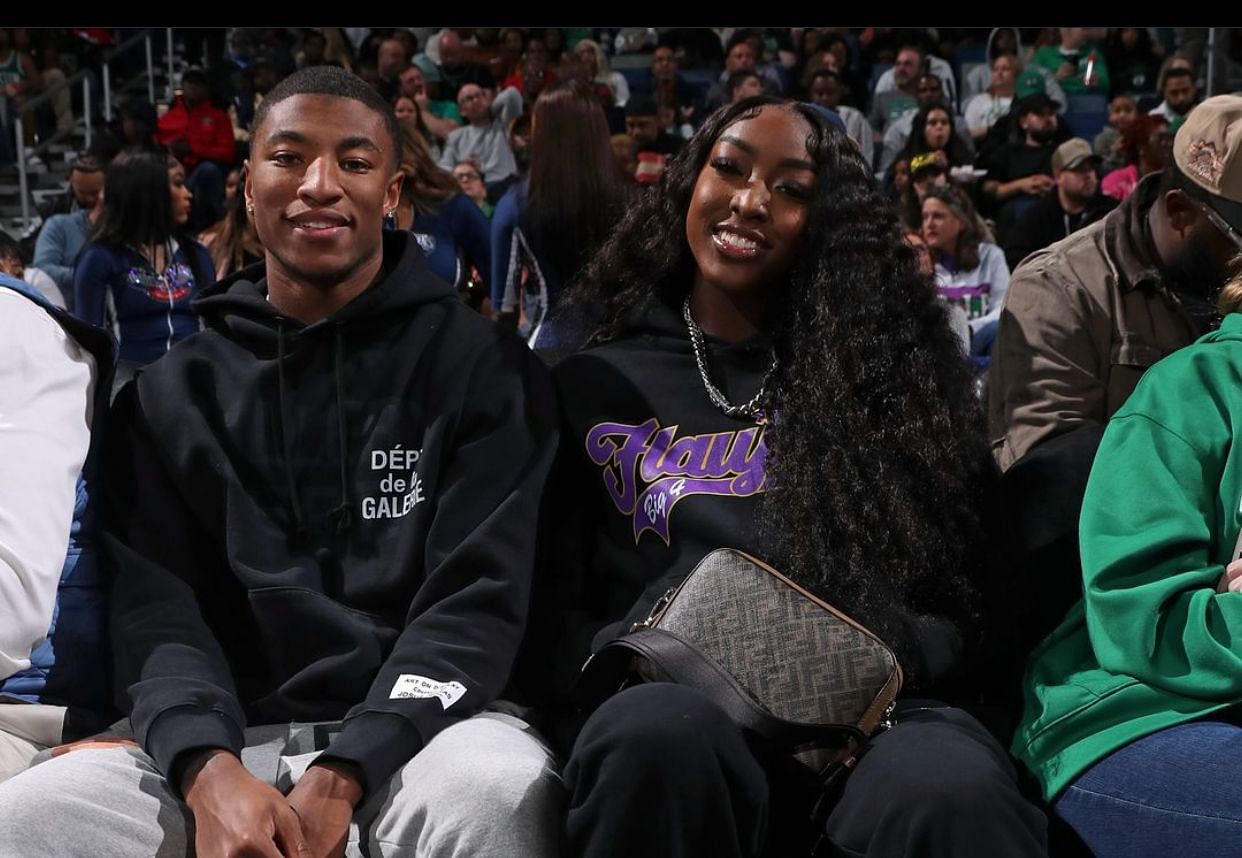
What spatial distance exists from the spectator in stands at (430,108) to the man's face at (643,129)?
2315 mm

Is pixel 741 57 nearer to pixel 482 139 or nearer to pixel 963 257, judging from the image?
pixel 482 139

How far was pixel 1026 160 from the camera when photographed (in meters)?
9.83

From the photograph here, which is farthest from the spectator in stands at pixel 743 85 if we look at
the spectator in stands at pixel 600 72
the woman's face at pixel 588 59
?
the woman's face at pixel 588 59

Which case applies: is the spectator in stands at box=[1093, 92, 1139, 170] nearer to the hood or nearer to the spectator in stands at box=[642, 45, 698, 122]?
the spectator in stands at box=[642, 45, 698, 122]

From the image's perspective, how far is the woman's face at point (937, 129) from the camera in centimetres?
980

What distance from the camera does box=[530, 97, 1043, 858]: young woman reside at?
7.56ft

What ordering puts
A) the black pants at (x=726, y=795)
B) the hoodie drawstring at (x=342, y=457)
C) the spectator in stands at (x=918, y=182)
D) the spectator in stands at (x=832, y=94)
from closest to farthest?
the black pants at (x=726, y=795)
the hoodie drawstring at (x=342, y=457)
the spectator in stands at (x=918, y=182)
the spectator in stands at (x=832, y=94)

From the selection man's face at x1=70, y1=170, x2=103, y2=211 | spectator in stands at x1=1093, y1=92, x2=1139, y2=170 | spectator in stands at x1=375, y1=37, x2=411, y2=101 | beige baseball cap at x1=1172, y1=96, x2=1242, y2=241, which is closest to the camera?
beige baseball cap at x1=1172, y1=96, x2=1242, y2=241

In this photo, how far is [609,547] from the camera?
2605mm

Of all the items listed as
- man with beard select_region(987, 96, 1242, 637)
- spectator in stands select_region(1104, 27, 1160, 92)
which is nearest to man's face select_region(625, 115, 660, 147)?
spectator in stands select_region(1104, 27, 1160, 92)

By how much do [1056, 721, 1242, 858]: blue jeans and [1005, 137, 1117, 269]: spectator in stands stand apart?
6.28 meters

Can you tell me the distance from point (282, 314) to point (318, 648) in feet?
1.88

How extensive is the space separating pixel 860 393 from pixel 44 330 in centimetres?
135

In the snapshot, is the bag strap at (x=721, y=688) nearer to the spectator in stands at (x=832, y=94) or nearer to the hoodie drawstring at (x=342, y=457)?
the hoodie drawstring at (x=342, y=457)
